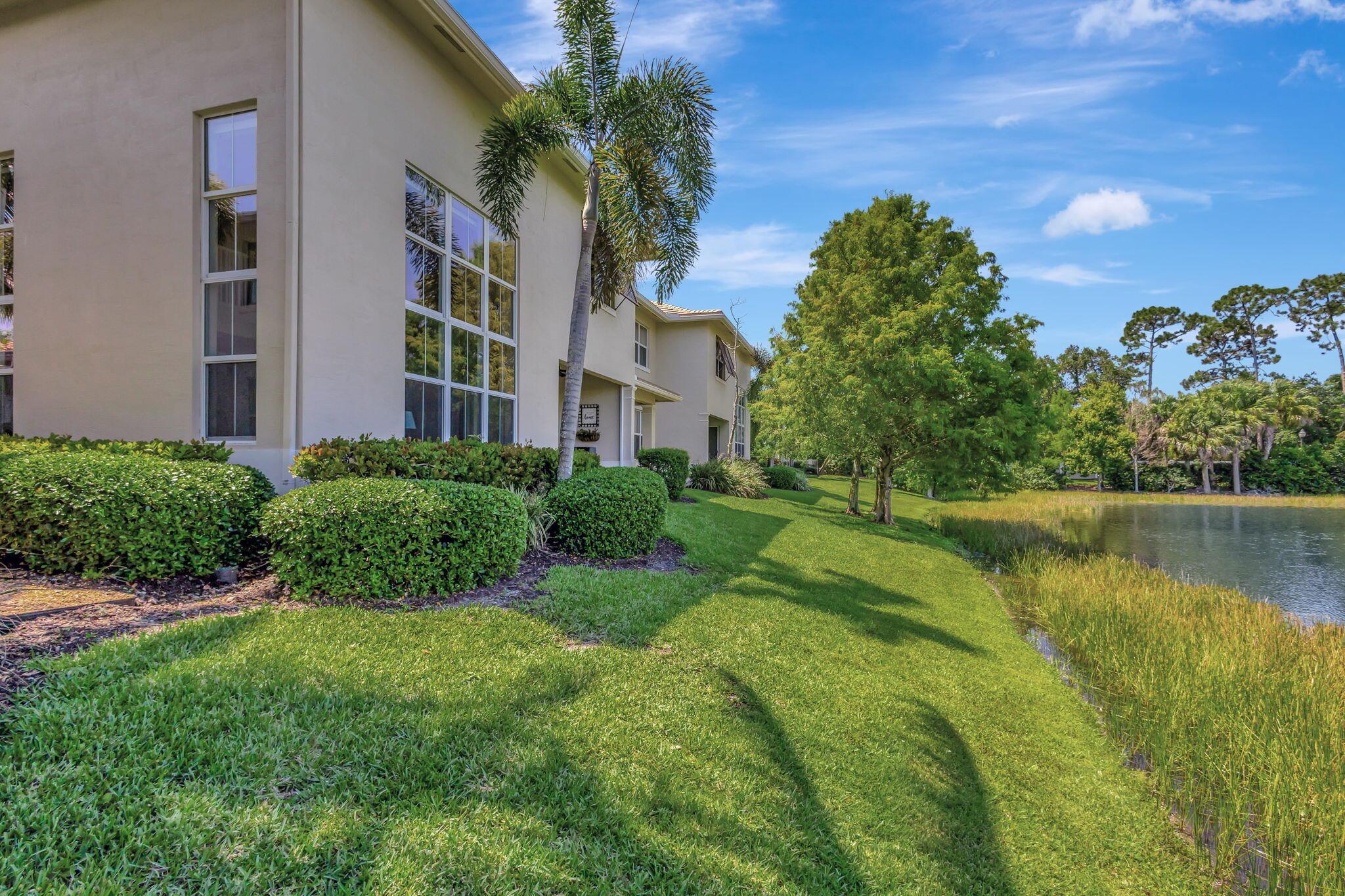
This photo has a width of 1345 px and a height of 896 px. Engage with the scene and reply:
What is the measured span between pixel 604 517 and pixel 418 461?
2401 mm

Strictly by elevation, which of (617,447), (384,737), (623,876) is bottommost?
(623,876)

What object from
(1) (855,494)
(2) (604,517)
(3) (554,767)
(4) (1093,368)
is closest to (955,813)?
(3) (554,767)

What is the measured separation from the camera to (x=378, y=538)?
501cm

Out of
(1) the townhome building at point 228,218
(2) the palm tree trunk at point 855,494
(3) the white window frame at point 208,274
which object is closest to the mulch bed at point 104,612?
(1) the townhome building at point 228,218

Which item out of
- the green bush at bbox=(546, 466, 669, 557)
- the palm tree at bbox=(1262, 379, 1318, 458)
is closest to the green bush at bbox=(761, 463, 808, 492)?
the green bush at bbox=(546, 466, 669, 557)

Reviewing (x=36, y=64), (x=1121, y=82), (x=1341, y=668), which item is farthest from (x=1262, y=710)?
(x=36, y=64)

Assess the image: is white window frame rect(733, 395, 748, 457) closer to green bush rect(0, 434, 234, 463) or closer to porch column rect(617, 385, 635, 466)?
porch column rect(617, 385, 635, 466)

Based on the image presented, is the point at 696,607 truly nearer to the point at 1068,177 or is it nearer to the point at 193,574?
the point at 193,574

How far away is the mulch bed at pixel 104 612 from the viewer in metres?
3.24

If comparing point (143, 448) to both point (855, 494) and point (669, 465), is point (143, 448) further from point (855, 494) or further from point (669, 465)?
point (855, 494)

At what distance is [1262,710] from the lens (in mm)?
5164

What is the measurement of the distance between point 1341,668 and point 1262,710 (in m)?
2.39

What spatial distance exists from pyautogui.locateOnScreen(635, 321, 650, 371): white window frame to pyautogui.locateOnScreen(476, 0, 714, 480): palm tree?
13513mm

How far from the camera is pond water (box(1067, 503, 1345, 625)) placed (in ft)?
39.8
